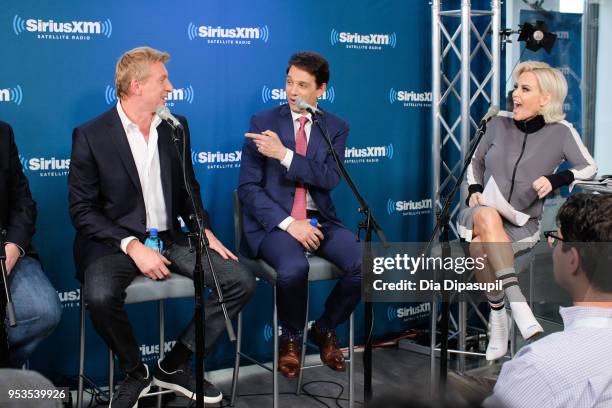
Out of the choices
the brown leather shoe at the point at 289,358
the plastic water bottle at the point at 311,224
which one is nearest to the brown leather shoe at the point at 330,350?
the brown leather shoe at the point at 289,358

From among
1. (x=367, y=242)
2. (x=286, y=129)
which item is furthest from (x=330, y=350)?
(x=286, y=129)

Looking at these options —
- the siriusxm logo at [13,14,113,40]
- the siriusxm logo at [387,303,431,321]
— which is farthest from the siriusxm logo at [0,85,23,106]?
the siriusxm logo at [387,303,431,321]

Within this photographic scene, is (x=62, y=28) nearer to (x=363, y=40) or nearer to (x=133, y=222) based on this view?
(x=133, y=222)

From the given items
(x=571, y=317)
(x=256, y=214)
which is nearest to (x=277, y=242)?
(x=256, y=214)

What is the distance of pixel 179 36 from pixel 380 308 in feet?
6.83

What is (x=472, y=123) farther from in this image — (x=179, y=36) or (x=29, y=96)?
(x=29, y=96)

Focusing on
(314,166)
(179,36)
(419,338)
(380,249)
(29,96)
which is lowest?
(419,338)

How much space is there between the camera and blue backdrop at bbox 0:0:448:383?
3.54 meters

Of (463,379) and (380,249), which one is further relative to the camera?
(380,249)

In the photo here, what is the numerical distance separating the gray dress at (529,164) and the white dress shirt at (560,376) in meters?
2.32

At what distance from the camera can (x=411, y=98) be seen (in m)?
A: 4.75

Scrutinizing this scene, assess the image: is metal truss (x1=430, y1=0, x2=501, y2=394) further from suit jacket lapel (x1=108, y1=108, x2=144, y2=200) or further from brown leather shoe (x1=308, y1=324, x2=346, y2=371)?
suit jacket lapel (x1=108, y1=108, x2=144, y2=200)

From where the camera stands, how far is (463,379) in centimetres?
141

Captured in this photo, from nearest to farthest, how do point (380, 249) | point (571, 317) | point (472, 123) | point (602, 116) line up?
point (571, 317) < point (380, 249) < point (472, 123) < point (602, 116)
